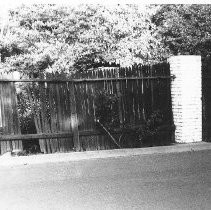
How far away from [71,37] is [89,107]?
19.5ft

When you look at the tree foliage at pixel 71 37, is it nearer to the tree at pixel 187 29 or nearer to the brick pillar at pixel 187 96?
Result: the tree at pixel 187 29

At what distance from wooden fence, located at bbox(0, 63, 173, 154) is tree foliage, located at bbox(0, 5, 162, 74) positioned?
180 inches

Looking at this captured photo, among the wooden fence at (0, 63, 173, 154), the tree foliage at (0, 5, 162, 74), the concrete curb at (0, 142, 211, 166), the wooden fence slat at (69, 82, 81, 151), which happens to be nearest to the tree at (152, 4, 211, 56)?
the tree foliage at (0, 5, 162, 74)

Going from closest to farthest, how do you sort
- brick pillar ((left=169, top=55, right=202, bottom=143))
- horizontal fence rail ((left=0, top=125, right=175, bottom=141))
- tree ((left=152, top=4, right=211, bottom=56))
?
horizontal fence rail ((left=0, top=125, right=175, bottom=141)) < brick pillar ((left=169, top=55, right=202, bottom=143)) < tree ((left=152, top=4, right=211, bottom=56))

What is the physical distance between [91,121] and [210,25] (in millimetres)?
8713

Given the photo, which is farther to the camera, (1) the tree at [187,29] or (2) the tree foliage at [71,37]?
(1) the tree at [187,29]

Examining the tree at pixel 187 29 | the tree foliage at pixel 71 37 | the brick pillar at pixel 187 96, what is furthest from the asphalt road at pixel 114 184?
the tree at pixel 187 29

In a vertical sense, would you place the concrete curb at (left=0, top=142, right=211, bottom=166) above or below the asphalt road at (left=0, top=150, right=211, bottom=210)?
above

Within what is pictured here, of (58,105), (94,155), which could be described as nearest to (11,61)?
(58,105)

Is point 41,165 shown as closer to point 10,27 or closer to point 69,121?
point 69,121

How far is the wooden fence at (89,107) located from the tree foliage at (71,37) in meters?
4.57

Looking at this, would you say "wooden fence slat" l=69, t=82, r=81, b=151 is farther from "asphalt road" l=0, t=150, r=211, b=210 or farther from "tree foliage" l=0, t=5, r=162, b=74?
"tree foliage" l=0, t=5, r=162, b=74

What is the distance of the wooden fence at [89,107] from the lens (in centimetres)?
827

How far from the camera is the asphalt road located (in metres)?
5.49
